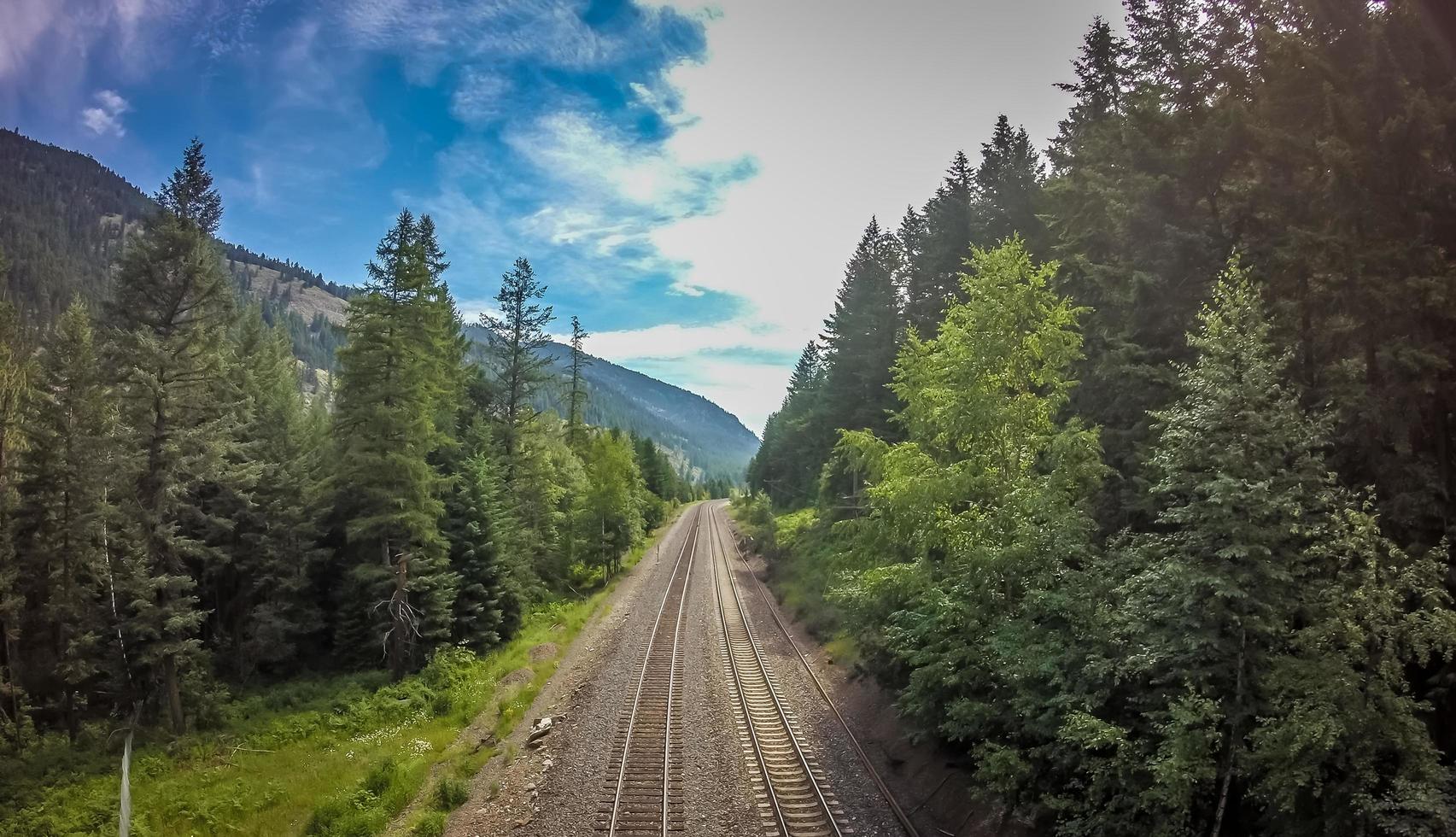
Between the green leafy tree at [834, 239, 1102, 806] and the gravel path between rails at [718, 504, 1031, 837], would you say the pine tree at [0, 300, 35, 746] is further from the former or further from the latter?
the green leafy tree at [834, 239, 1102, 806]

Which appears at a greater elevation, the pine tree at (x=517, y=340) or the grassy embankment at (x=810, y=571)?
the pine tree at (x=517, y=340)

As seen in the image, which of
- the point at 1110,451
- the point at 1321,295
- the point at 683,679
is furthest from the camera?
the point at 683,679

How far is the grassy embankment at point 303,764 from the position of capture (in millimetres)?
14523

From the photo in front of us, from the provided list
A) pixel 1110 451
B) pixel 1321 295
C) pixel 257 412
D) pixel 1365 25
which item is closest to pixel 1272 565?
pixel 1321 295

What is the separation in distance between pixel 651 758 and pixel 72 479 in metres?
20.0

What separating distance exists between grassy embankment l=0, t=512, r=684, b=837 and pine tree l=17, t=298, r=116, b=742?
12.3 feet

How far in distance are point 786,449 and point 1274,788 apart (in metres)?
53.4

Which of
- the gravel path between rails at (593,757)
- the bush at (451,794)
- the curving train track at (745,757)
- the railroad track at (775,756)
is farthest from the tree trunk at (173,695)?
the railroad track at (775,756)

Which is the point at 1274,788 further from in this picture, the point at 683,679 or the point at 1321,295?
the point at 683,679

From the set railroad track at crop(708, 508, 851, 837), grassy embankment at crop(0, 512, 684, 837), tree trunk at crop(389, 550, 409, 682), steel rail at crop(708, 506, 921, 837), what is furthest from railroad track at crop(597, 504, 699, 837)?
tree trunk at crop(389, 550, 409, 682)

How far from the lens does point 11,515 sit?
20.2 meters

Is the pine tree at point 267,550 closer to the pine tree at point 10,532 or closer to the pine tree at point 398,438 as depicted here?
the pine tree at point 398,438

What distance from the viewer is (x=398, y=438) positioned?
2297cm

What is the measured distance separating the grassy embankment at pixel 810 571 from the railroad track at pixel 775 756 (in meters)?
2.86
